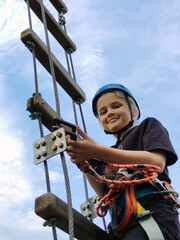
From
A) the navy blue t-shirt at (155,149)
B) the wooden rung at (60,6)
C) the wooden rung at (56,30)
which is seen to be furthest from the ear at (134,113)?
the wooden rung at (60,6)

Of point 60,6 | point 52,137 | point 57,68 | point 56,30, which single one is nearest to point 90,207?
point 52,137

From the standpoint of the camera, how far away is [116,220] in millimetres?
1980

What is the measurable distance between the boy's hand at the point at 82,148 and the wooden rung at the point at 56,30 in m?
2.24

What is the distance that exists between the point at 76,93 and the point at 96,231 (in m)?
1.66

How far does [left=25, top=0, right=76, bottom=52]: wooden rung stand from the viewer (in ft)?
12.3

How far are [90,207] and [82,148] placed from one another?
1.20 metres

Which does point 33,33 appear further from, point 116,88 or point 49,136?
point 49,136

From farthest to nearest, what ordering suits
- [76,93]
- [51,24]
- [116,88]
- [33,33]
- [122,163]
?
[51,24], [76,93], [33,33], [116,88], [122,163]

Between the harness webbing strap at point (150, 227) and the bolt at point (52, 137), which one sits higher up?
the bolt at point (52, 137)

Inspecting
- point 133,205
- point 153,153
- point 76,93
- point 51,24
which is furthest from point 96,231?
point 51,24

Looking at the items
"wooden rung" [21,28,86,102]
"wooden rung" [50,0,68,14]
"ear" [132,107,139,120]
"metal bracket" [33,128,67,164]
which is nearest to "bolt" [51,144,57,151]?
"metal bracket" [33,128,67,164]

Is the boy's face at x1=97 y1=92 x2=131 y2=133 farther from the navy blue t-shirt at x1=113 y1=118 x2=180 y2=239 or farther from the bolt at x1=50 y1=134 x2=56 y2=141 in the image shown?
the bolt at x1=50 y1=134 x2=56 y2=141

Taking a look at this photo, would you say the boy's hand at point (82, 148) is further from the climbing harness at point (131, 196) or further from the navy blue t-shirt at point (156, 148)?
the navy blue t-shirt at point (156, 148)

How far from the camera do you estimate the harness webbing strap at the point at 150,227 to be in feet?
5.80
